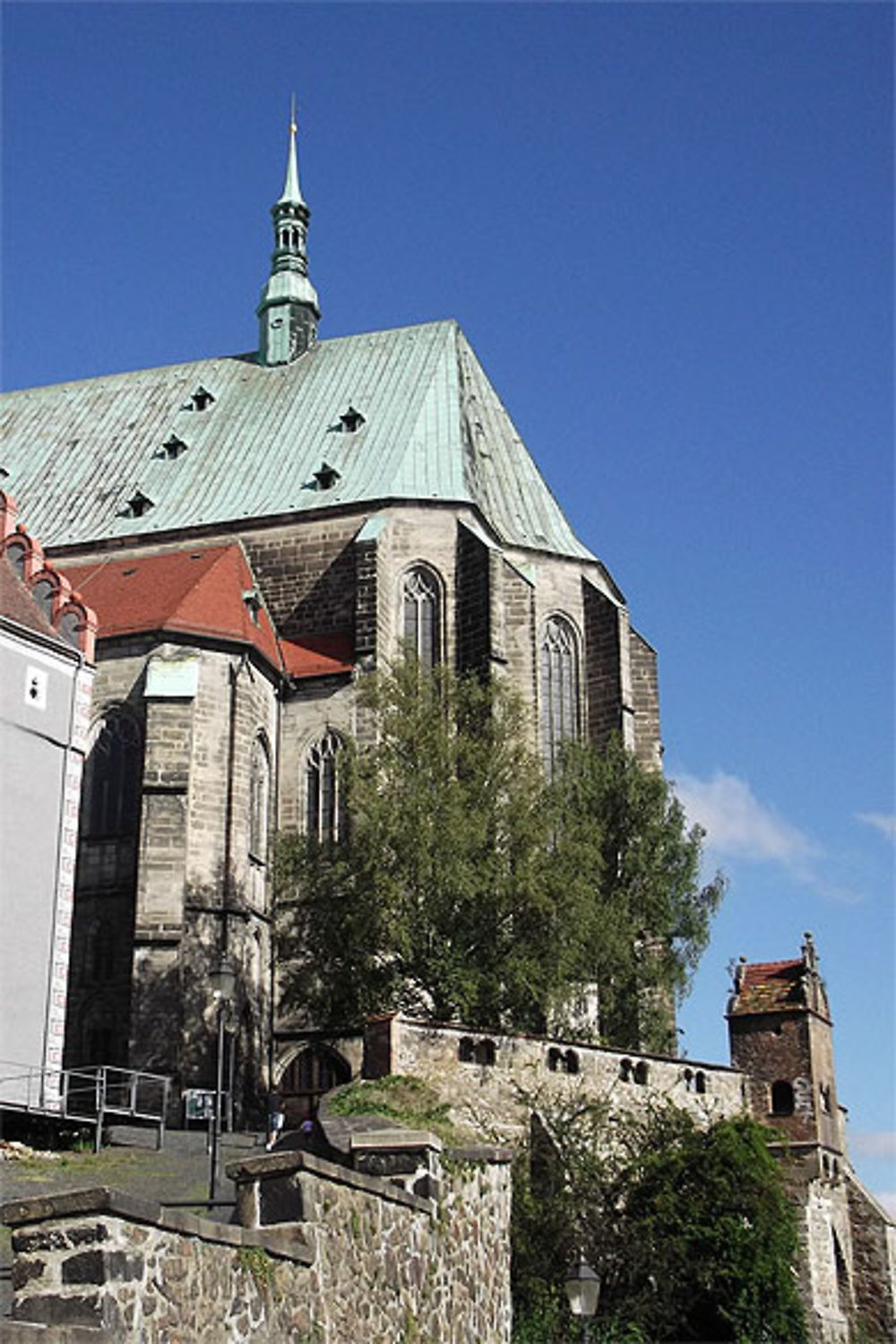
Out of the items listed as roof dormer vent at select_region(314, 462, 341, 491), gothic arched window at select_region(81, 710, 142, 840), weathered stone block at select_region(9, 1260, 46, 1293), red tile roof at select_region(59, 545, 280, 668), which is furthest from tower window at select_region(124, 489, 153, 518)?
weathered stone block at select_region(9, 1260, 46, 1293)

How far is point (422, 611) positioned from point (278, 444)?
7805 millimetres

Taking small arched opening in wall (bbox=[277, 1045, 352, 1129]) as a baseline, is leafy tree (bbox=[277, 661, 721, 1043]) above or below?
above

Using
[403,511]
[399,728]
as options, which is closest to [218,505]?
[403,511]

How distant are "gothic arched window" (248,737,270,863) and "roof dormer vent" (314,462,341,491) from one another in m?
8.80

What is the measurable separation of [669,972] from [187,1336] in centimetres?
2484

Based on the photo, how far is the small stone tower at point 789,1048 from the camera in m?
29.0

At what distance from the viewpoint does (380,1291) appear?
10781 mm

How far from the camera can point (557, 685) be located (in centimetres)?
4119

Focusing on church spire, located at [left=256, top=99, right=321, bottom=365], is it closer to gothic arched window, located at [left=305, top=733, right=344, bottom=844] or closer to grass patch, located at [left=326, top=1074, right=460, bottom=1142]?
gothic arched window, located at [left=305, top=733, right=344, bottom=844]

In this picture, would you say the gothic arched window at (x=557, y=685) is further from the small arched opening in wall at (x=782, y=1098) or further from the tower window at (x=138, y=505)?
the small arched opening in wall at (x=782, y=1098)

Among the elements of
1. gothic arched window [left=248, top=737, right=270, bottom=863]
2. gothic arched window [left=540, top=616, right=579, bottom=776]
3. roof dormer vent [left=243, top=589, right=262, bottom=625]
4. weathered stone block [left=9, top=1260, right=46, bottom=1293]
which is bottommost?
weathered stone block [left=9, top=1260, right=46, bottom=1293]

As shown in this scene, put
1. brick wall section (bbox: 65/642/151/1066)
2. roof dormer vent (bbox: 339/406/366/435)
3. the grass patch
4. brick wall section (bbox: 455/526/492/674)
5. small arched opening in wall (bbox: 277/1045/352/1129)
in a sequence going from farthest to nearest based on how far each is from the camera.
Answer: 1. roof dormer vent (bbox: 339/406/366/435)
2. brick wall section (bbox: 455/526/492/674)
3. brick wall section (bbox: 65/642/151/1066)
4. small arched opening in wall (bbox: 277/1045/352/1129)
5. the grass patch

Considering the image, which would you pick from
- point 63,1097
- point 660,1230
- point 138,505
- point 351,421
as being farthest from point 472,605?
point 660,1230

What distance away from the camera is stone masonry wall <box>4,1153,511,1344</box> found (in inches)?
298
